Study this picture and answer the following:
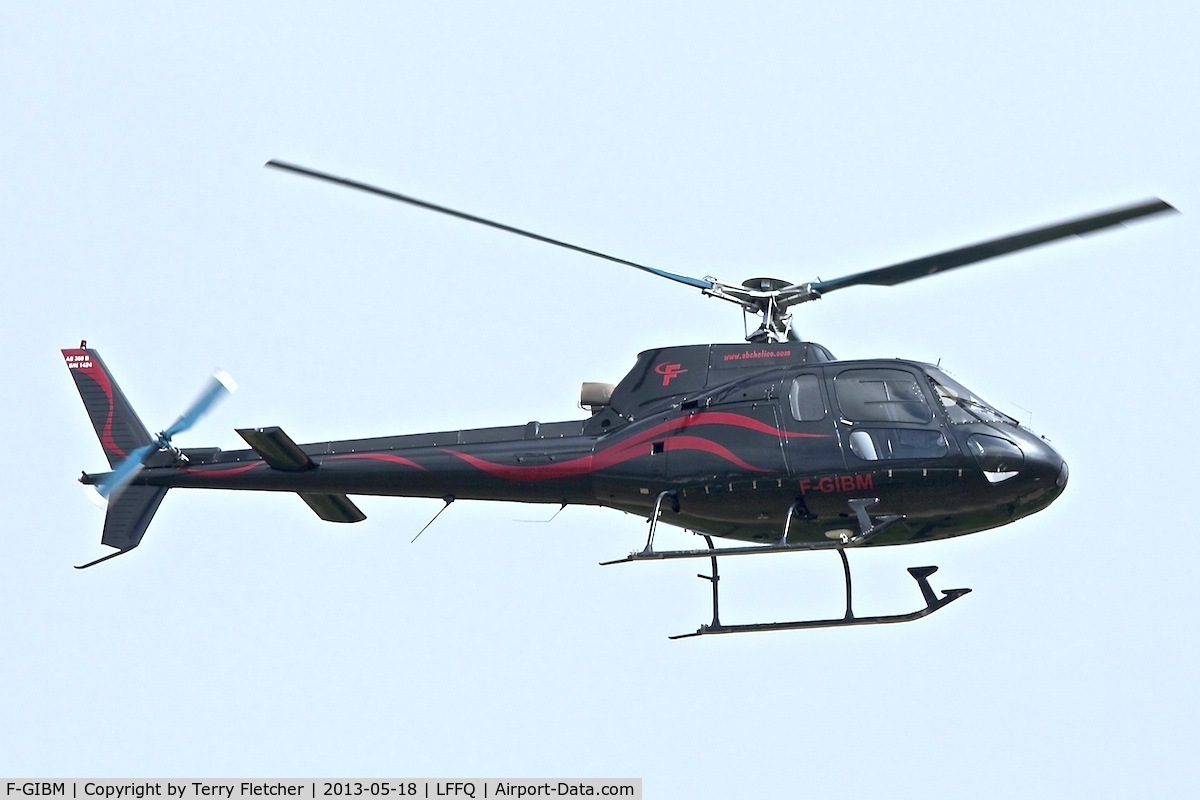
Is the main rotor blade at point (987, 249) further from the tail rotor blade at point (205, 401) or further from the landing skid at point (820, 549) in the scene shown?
the tail rotor blade at point (205, 401)

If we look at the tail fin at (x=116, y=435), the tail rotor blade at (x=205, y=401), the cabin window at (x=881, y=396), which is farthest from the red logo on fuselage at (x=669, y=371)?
the tail fin at (x=116, y=435)

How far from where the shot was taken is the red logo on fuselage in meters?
14.4

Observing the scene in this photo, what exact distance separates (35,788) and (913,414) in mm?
9138

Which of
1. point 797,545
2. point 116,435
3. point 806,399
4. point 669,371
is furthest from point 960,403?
point 116,435

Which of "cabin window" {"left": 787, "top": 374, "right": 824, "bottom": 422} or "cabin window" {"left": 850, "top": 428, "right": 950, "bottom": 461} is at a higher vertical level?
"cabin window" {"left": 787, "top": 374, "right": 824, "bottom": 422}

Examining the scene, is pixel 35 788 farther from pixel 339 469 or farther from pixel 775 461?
pixel 775 461

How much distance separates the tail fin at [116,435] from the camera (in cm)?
1631

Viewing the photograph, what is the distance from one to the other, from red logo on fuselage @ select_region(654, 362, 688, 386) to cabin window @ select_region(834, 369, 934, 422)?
5.55 ft

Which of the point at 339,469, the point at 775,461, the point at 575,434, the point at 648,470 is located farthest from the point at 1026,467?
the point at 339,469

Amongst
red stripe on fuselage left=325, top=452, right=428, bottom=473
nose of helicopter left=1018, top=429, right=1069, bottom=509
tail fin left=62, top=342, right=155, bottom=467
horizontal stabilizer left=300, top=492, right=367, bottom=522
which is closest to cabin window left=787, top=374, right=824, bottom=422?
nose of helicopter left=1018, top=429, right=1069, bottom=509

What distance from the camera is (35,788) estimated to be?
14.5 meters

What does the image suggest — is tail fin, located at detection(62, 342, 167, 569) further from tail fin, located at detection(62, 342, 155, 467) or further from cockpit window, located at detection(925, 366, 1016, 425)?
cockpit window, located at detection(925, 366, 1016, 425)

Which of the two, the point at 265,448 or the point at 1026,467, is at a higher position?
the point at 265,448

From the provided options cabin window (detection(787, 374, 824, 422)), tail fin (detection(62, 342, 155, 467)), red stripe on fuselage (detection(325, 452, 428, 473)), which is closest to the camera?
cabin window (detection(787, 374, 824, 422))
